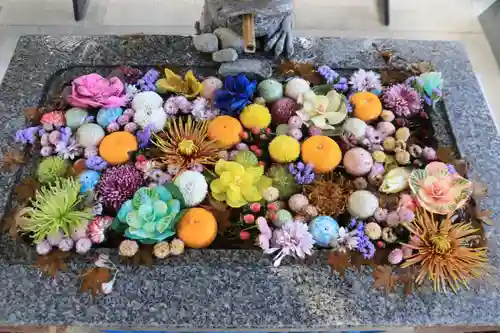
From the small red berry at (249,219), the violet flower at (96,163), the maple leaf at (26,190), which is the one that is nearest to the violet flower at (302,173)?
the small red berry at (249,219)

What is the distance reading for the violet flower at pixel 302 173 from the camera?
105 centimetres

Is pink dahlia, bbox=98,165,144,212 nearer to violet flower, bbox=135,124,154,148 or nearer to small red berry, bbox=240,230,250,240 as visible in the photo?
violet flower, bbox=135,124,154,148

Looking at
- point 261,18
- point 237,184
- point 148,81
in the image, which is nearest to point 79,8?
point 148,81

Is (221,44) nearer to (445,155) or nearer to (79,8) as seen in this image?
(445,155)

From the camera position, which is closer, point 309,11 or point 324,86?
point 324,86

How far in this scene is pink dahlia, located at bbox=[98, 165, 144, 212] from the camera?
1019mm

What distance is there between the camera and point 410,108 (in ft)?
3.84

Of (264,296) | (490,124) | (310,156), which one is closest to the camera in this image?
(264,296)

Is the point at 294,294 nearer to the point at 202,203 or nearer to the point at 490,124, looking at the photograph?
the point at 202,203

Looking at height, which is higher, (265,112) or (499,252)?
(265,112)

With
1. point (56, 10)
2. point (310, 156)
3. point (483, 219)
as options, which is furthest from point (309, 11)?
point (483, 219)

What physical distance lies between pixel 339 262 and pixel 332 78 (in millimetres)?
425

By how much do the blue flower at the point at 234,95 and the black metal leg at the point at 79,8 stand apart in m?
0.89

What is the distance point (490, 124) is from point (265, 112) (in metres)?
0.46
